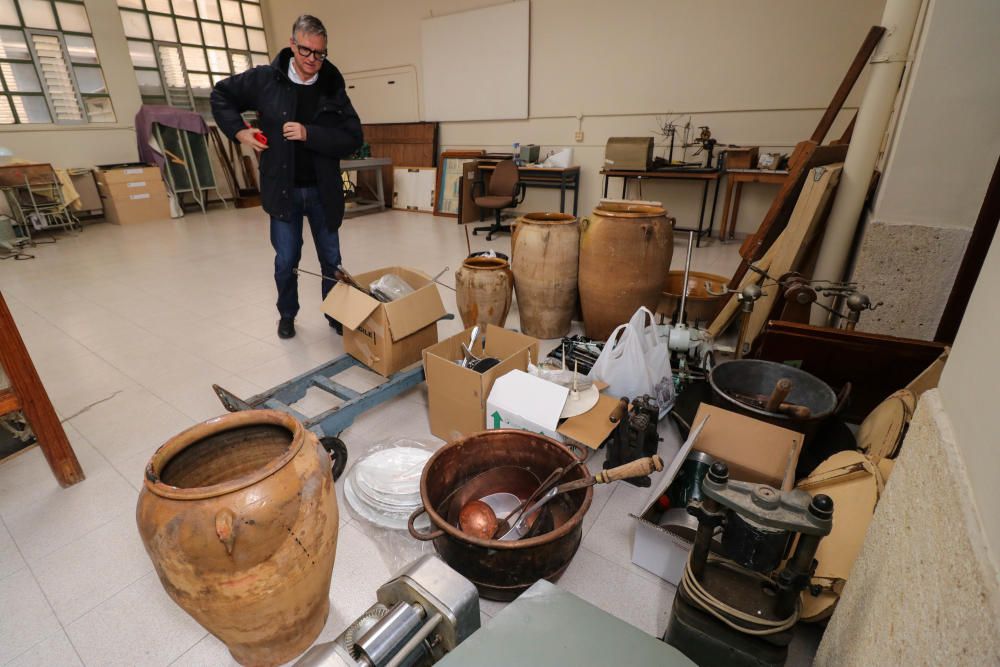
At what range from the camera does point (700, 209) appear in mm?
5152

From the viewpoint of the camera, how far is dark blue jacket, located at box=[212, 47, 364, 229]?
7.75 feet

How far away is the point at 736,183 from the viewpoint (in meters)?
4.90

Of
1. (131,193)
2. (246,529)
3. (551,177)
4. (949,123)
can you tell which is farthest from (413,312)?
(131,193)

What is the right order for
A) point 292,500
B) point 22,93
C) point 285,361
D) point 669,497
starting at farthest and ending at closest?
1. point 22,93
2. point 285,361
3. point 669,497
4. point 292,500

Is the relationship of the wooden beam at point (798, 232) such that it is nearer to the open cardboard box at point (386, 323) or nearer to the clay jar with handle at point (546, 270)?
the clay jar with handle at point (546, 270)

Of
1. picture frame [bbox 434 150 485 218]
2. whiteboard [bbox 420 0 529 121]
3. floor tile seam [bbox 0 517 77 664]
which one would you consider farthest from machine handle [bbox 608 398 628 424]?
whiteboard [bbox 420 0 529 121]

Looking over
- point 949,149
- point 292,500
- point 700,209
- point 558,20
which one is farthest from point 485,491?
point 558,20

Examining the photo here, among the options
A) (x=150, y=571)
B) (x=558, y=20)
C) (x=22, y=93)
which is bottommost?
(x=150, y=571)

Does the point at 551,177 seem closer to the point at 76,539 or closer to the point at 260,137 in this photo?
the point at 260,137

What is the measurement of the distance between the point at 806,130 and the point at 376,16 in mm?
5886

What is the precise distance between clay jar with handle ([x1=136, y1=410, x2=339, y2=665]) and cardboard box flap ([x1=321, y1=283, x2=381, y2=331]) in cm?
92

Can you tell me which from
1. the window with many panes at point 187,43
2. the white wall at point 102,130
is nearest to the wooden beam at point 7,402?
the white wall at point 102,130

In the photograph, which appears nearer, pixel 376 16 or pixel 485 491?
pixel 485 491

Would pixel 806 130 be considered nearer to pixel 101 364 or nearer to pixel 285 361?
pixel 285 361
